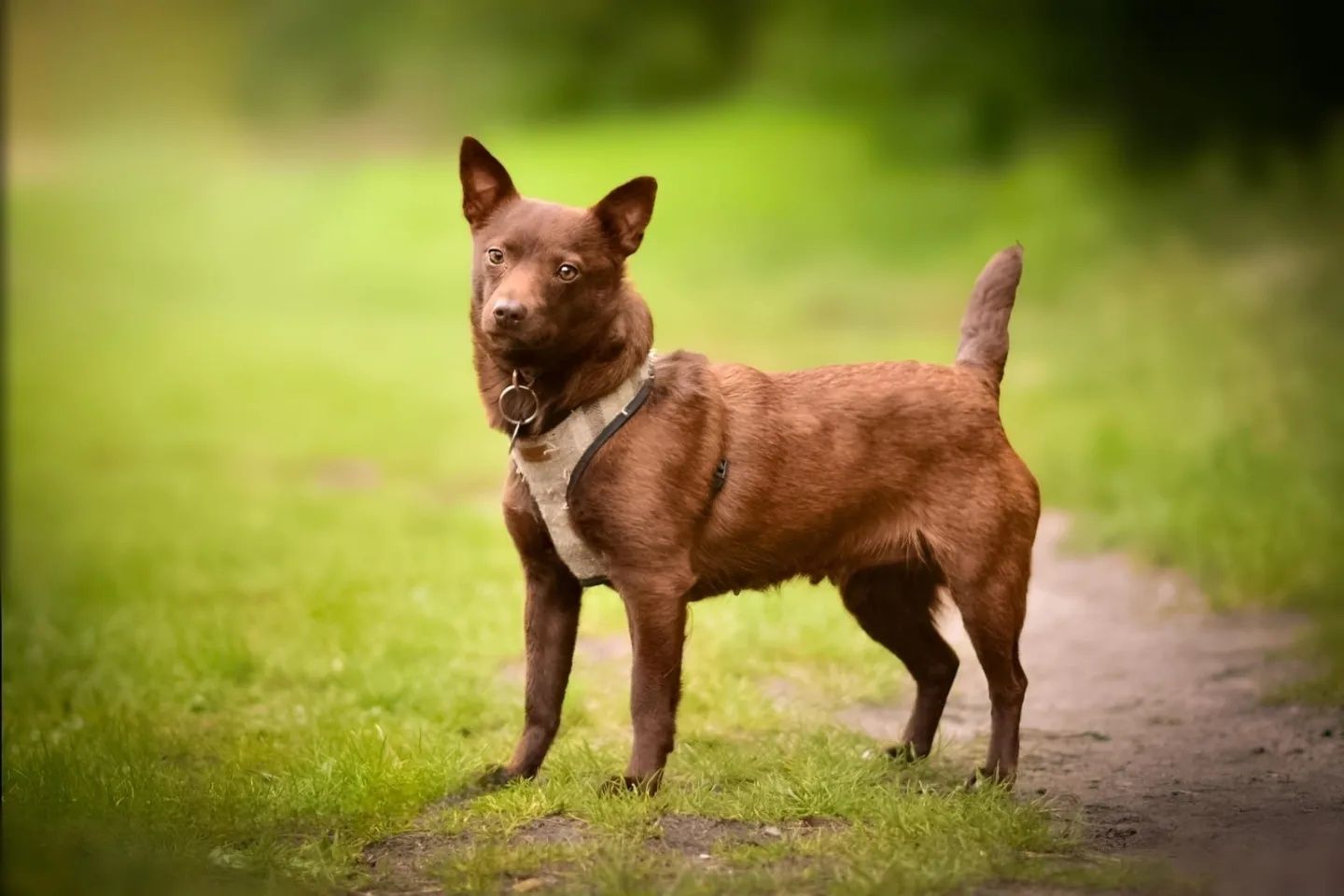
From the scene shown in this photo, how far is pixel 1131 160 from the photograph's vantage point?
19141 mm

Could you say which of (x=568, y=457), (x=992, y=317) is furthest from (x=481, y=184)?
(x=992, y=317)

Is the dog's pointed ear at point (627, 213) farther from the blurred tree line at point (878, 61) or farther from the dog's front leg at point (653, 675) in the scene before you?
the blurred tree line at point (878, 61)

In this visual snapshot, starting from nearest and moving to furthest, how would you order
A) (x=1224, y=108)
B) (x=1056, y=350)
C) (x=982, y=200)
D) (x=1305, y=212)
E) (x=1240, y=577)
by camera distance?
(x=1240, y=577)
(x=1056, y=350)
(x=1305, y=212)
(x=1224, y=108)
(x=982, y=200)

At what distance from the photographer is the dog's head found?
467cm

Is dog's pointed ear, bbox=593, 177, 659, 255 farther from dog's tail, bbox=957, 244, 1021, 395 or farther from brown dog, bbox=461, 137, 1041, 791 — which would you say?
dog's tail, bbox=957, 244, 1021, 395

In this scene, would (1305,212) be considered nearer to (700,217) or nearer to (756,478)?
(700,217)

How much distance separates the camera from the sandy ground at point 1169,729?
459 cm

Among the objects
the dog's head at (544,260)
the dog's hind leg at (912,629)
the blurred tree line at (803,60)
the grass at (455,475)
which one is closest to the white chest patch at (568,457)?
the dog's head at (544,260)

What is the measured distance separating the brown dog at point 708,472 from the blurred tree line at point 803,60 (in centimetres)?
1402

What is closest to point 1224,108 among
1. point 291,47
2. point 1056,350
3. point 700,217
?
point 1056,350

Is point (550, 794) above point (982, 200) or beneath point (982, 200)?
beneath

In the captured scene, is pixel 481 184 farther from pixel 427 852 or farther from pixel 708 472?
pixel 427 852

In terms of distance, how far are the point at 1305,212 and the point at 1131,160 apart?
10.4 ft

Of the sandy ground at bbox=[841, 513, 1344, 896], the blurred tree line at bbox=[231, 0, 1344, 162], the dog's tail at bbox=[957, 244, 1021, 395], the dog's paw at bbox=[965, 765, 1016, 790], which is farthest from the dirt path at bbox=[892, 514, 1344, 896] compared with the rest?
the blurred tree line at bbox=[231, 0, 1344, 162]
